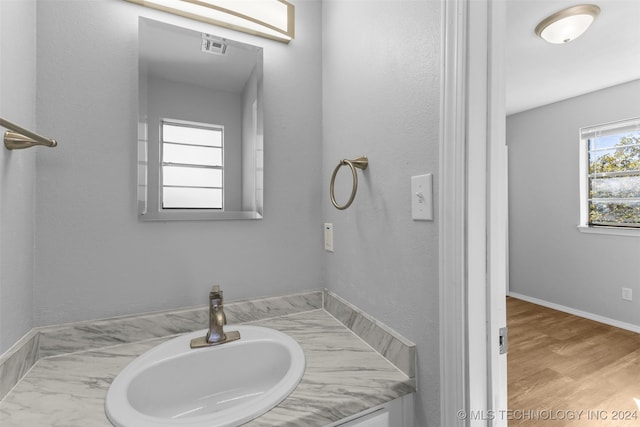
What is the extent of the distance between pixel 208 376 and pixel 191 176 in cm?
65

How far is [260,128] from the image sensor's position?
1074 millimetres

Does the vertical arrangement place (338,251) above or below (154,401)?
above

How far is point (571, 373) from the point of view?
188cm

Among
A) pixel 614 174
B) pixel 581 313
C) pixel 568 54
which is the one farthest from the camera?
pixel 581 313

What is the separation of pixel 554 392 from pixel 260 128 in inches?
87.5

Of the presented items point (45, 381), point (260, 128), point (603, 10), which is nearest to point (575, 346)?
point (603, 10)

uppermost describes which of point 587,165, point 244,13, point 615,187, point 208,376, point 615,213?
point 244,13

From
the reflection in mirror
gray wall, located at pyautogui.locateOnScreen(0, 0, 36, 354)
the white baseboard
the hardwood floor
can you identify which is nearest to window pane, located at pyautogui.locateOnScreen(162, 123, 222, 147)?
the reflection in mirror

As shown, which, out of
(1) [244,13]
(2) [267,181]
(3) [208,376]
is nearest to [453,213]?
(2) [267,181]

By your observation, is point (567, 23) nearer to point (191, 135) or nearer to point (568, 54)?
point (568, 54)

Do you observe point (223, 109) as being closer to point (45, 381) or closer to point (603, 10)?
point (45, 381)

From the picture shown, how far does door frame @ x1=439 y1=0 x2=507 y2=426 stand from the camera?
1.91 ft

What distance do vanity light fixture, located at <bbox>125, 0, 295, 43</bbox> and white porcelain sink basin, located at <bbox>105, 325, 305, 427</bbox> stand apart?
42.9 inches

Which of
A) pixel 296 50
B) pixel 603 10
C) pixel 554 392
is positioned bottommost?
pixel 554 392
